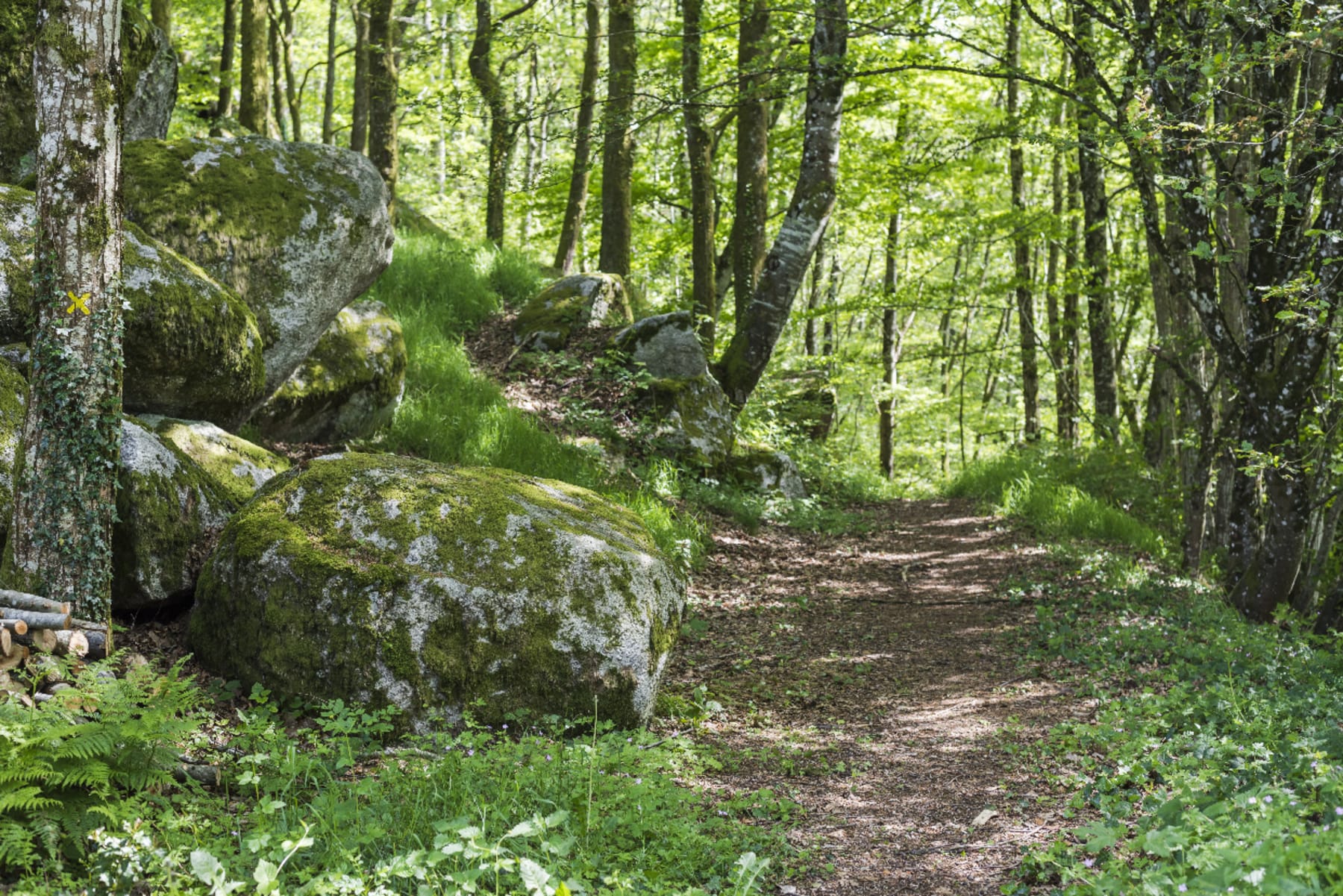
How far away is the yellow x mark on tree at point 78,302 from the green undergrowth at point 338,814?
171 cm

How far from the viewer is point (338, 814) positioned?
304cm

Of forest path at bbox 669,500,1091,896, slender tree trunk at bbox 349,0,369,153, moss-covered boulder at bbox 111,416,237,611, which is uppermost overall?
slender tree trunk at bbox 349,0,369,153

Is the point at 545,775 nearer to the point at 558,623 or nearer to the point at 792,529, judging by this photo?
the point at 558,623

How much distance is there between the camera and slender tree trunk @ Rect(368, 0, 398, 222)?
11.6 m

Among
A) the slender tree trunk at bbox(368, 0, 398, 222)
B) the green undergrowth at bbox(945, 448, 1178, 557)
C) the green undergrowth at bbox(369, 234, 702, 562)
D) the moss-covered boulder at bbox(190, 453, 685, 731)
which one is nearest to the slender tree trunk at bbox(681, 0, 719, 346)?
the green undergrowth at bbox(369, 234, 702, 562)

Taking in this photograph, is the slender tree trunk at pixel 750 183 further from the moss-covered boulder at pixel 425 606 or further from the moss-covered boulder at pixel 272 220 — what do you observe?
the moss-covered boulder at pixel 425 606

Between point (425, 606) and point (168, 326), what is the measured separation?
2.55 meters

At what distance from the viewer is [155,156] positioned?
7.07m

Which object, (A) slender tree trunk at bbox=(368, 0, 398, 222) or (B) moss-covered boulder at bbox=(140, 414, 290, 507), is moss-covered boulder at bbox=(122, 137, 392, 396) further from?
(A) slender tree trunk at bbox=(368, 0, 398, 222)

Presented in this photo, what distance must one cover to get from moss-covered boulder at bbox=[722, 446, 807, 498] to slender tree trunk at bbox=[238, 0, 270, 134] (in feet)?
28.0

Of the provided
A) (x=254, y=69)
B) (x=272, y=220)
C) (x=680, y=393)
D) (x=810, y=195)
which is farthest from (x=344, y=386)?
(x=254, y=69)

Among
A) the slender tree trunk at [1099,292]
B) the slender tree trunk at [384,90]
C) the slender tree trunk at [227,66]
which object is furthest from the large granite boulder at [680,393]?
the slender tree trunk at [227,66]

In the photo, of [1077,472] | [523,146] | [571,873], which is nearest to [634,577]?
[571,873]

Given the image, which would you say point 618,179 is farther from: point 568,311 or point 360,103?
point 360,103
